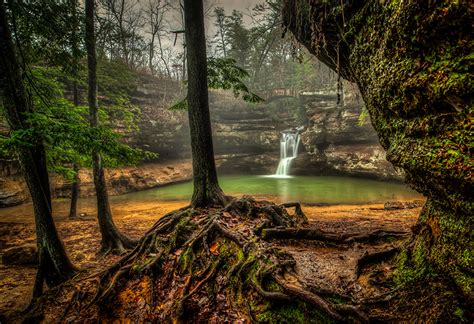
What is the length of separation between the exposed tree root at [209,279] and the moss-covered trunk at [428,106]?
1.11 metres

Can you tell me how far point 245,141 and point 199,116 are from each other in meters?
23.2

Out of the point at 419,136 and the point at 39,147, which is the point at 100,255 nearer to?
the point at 39,147

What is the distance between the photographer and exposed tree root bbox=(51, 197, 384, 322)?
2.78 meters

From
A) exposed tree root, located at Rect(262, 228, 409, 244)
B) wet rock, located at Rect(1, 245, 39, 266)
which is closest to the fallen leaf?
exposed tree root, located at Rect(262, 228, 409, 244)

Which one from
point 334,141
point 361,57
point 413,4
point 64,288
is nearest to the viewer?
point 413,4

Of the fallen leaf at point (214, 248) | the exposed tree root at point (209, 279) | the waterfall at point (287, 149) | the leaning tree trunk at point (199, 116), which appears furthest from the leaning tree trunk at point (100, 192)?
the waterfall at point (287, 149)

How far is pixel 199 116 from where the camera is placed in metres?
6.17

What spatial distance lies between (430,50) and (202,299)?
387cm

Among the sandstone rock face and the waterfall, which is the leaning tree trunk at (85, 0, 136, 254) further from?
the waterfall

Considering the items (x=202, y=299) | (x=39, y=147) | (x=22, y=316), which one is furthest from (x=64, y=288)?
(x=202, y=299)

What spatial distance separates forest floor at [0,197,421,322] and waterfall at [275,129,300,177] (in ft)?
51.7

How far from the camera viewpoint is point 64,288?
4645mm

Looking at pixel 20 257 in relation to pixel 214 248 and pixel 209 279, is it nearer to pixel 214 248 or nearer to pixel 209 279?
pixel 214 248

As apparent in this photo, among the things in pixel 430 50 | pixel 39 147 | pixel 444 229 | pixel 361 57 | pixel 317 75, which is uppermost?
pixel 317 75
